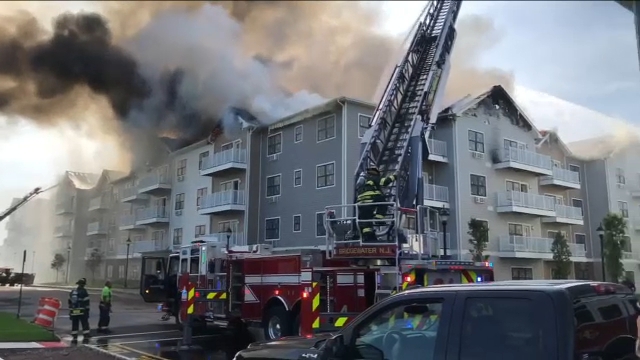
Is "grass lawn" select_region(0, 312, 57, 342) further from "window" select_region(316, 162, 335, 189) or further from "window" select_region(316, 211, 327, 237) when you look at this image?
"window" select_region(316, 162, 335, 189)

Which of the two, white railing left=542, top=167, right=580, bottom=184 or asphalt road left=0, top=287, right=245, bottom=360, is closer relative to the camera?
asphalt road left=0, top=287, right=245, bottom=360

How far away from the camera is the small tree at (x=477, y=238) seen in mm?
25141

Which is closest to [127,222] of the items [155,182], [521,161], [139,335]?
[155,182]

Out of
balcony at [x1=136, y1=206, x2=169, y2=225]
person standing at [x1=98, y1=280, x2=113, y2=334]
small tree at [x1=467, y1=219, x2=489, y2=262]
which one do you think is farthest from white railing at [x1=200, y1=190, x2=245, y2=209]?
person standing at [x1=98, y1=280, x2=113, y2=334]

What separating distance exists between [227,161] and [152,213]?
6.37 meters

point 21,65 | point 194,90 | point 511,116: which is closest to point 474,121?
point 511,116

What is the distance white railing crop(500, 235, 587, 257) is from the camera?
2731 centimetres

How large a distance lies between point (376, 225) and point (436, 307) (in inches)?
249

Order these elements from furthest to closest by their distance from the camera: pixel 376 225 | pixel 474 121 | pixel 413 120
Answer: pixel 474 121 < pixel 413 120 < pixel 376 225

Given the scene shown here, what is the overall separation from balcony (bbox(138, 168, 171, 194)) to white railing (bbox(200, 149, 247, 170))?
7.80ft

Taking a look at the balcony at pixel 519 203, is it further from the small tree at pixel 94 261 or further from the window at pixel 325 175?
the small tree at pixel 94 261

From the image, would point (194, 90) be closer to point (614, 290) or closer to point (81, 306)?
point (81, 306)

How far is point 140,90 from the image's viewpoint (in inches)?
688

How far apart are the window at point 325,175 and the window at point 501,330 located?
21.6 meters
